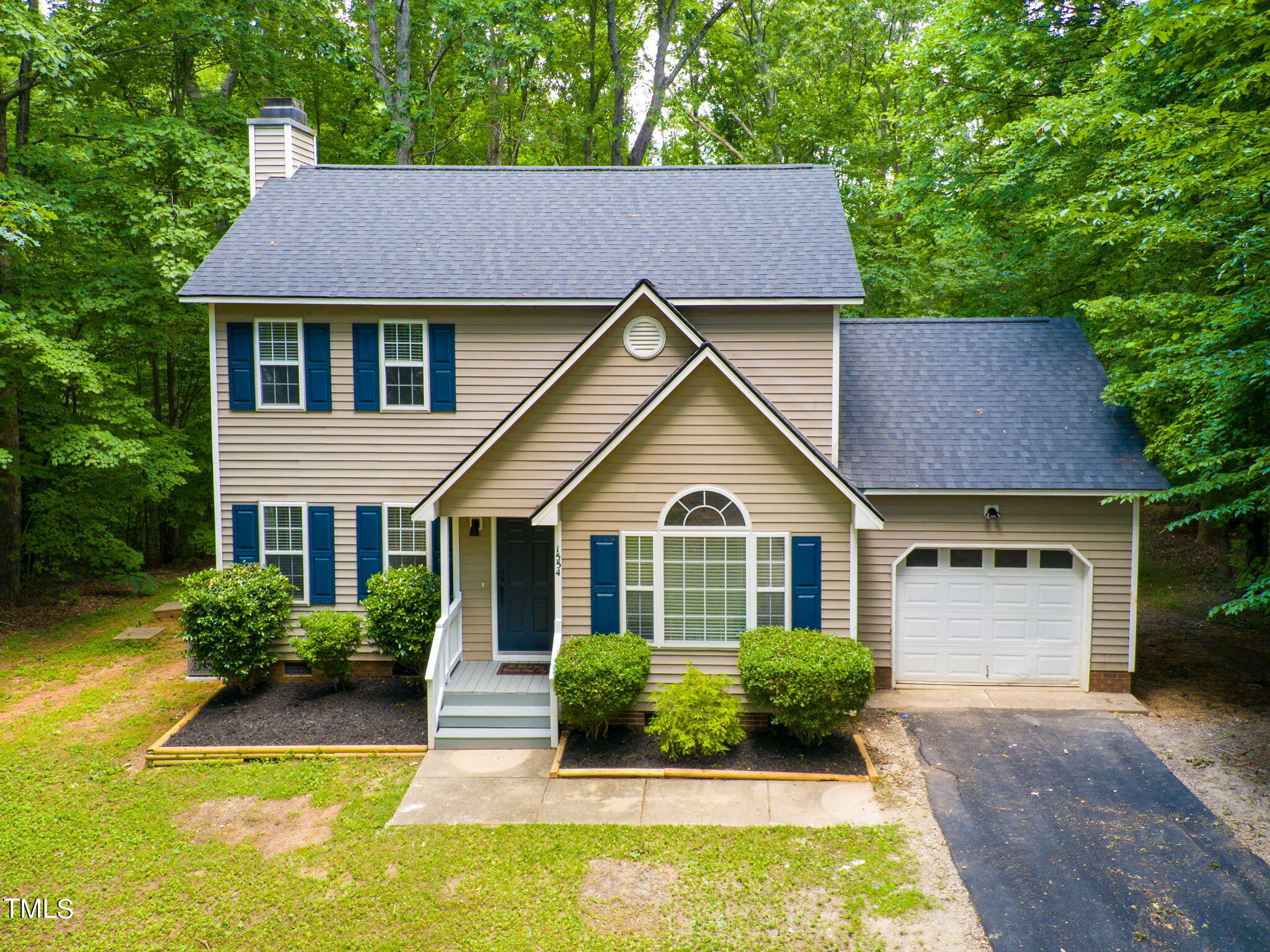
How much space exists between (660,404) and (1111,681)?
726 cm

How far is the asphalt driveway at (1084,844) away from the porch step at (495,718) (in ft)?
14.6

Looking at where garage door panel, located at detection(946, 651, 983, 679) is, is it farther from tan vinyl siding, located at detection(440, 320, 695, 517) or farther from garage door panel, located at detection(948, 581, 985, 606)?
tan vinyl siding, located at detection(440, 320, 695, 517)

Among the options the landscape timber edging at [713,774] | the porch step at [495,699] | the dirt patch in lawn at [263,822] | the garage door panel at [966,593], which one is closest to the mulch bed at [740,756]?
the landscape timber edging at [713,774]

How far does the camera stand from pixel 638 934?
20.9 feet

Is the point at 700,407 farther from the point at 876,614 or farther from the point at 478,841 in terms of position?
the point at 478,841

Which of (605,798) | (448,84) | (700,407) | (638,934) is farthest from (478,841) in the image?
(448,84)

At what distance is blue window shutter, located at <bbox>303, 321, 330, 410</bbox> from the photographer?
38.7 feet

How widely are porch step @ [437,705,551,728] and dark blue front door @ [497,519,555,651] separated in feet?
6.11

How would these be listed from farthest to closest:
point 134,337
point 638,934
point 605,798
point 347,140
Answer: point 347,140 → point 134,337 → point 605,798 → point 638,934

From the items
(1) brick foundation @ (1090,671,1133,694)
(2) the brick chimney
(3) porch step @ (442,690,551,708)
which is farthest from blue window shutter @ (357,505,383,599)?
(1) brick foundation @ (1090,671,1133,694)

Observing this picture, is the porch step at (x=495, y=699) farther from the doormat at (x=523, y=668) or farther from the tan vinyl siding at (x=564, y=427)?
the tan vinyl siding at (x=564, y=427)

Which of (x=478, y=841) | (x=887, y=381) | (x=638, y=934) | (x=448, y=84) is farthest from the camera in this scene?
(x=448, y=84)

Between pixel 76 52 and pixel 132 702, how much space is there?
9928 millimetres

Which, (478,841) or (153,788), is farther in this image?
(153,788)
